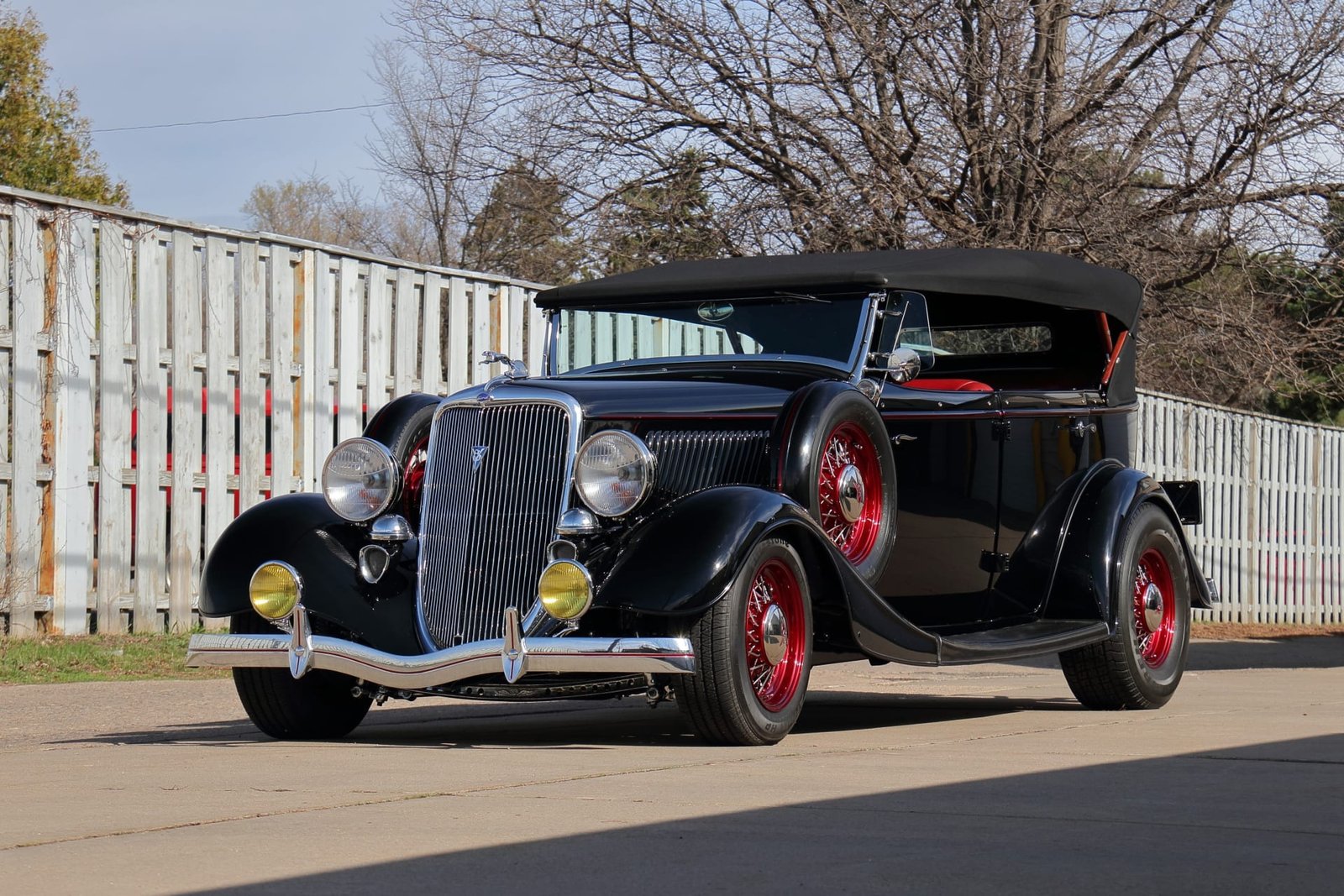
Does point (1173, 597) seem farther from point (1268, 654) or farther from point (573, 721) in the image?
point (1268, 654)

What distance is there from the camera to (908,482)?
7219 mm

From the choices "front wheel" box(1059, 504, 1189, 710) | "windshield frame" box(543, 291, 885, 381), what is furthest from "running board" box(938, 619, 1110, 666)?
"windshield frame" box(543, 291, 885, 381)

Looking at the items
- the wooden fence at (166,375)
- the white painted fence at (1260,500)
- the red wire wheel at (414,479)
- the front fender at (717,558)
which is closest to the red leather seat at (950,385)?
the front fender at (717,558)

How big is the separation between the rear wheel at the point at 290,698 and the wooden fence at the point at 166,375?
4238 millimetres

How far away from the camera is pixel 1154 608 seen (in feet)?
28.0

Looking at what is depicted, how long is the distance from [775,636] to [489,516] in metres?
1.12

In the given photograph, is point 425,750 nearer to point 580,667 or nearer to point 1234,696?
point 580,667

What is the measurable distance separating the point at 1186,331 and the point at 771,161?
15.7ft

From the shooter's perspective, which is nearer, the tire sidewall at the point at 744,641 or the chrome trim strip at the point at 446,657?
the chrome trim strip at the point at 446,657

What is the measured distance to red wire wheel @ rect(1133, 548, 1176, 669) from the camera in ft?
27.7

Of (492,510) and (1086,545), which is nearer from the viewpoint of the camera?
(492,510)

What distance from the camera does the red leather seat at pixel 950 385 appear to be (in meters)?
7.70

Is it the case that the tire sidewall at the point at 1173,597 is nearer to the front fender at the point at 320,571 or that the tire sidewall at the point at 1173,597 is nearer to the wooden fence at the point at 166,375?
the front fender at the point at 320,571

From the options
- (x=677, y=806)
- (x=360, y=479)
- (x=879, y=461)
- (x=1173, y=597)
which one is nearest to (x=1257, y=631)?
Answer: (x=1173, y=597)
